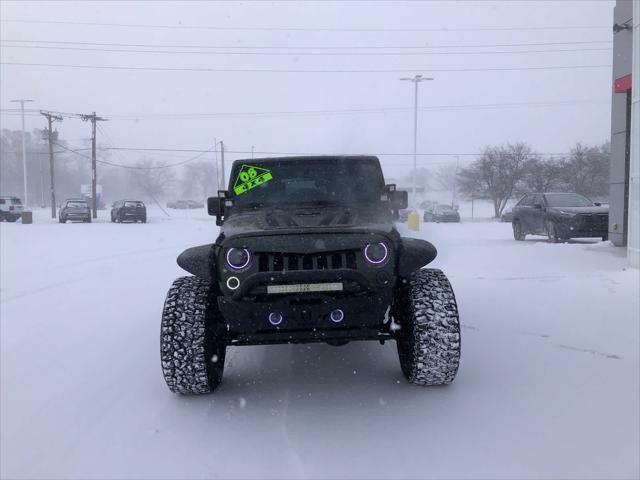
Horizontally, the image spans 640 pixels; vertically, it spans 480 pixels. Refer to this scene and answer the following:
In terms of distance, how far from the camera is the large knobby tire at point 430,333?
3588 millimetres

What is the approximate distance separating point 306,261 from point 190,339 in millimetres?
885

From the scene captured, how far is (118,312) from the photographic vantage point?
22.1 ft

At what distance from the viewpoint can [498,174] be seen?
47.0m

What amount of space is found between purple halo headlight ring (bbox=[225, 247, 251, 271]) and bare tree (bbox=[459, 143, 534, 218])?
44715 millimetres

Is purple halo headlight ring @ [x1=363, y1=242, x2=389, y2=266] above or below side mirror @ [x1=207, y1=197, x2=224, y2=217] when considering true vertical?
below

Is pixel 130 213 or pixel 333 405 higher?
pixel 130 213

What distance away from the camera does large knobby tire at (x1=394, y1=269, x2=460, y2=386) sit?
3588 millimetres

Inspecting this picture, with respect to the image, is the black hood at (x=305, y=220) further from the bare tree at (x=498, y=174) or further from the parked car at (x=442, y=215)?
the bare tree at (x=498, y=174)

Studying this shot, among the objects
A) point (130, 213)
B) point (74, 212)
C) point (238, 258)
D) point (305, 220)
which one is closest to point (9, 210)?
point (74, 212)

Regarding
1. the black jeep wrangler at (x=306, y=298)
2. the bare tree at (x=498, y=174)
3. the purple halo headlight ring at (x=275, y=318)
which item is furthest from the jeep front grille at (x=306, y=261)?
the bare tree at (x=498, y=174)

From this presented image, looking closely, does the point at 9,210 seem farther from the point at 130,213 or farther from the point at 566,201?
the point at 566,201

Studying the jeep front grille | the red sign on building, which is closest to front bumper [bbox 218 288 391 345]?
the jeep front grille

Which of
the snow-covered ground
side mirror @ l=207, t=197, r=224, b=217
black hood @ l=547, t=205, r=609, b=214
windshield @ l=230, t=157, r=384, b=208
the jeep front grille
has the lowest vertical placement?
the snow-covered ground

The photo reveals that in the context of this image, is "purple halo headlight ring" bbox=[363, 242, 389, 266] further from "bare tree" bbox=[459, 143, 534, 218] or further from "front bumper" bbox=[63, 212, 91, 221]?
"bare tree" bbox=[459, 143, 534, 218]
